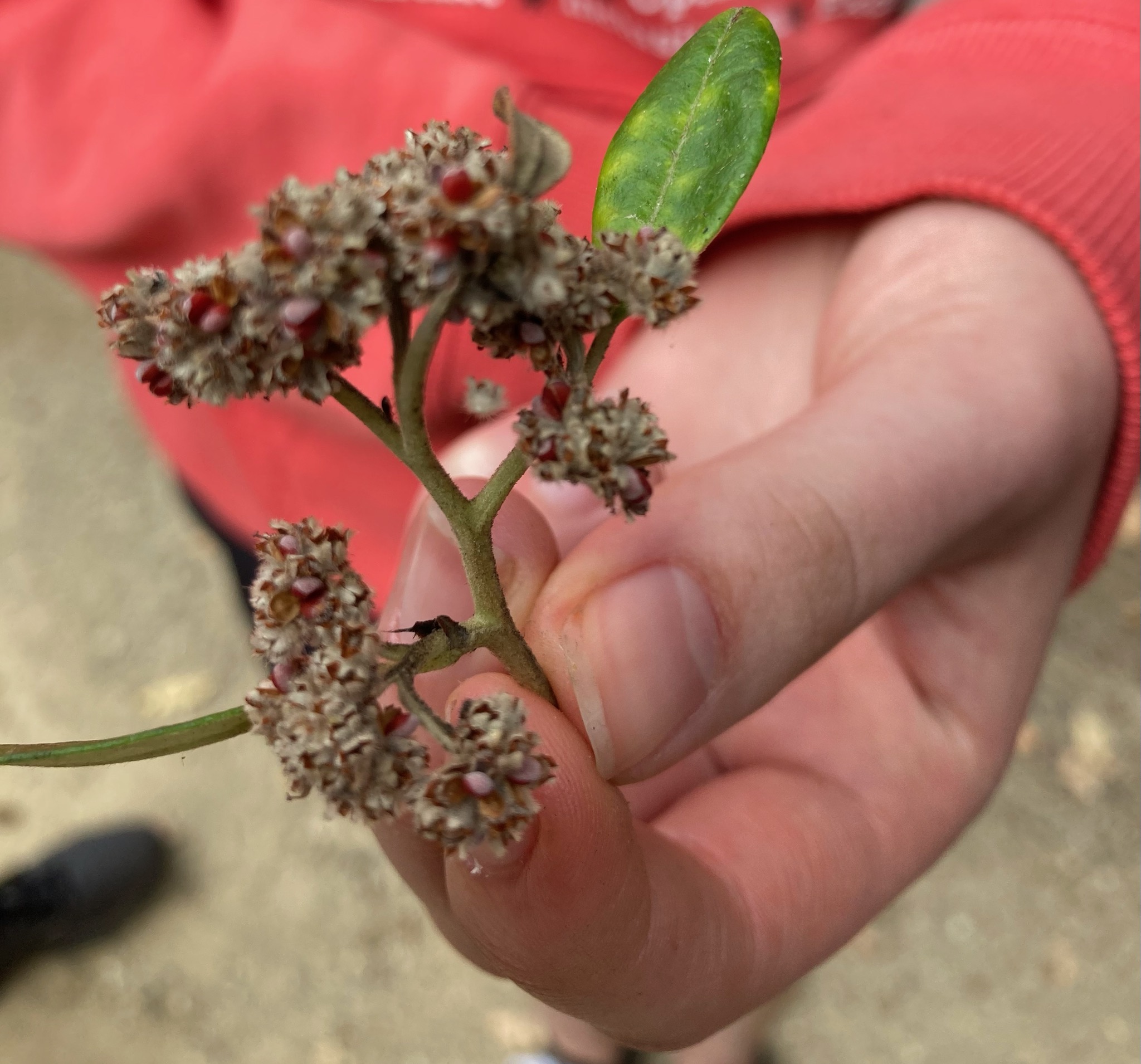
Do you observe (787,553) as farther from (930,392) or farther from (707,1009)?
(707,1009)

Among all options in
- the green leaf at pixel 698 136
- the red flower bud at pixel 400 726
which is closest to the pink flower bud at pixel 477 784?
the red flower bud at pixel 400 726

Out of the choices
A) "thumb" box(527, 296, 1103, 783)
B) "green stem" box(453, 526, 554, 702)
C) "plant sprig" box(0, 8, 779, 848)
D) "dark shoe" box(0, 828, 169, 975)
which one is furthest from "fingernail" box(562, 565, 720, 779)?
"dark shoe" box(0, 828, 169, 975)

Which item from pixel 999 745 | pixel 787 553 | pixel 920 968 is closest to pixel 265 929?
pixel 920 968

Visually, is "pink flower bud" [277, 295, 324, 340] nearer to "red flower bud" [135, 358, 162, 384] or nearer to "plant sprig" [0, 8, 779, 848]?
"plant sprig" [0, 8, 779, 848]

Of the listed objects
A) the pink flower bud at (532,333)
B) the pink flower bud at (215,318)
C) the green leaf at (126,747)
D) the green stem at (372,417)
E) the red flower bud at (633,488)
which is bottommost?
the green leaf at (126,747)

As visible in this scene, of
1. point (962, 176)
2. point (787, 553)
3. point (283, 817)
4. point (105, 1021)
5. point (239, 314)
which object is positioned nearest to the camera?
point (239, 314)

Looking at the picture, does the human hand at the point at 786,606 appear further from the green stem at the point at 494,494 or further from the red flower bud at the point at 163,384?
the red flower bud at the point at 163,384

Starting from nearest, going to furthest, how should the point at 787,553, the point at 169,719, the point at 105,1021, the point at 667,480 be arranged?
1. the point at 787,553
2. the point at 667,480
3. the point at 105,1021
4. the point at 169,719
